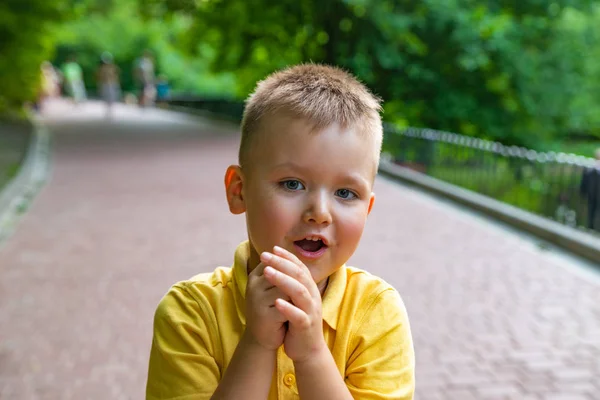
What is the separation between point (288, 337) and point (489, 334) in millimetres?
3790

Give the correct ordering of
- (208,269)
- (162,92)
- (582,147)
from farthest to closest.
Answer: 1. (162,92)
2. (582,147)
3. (208,269)

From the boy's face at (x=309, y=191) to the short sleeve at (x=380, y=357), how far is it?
17cm

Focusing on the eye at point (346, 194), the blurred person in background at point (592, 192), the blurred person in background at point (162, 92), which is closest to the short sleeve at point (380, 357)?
the eye at point (346, 194)

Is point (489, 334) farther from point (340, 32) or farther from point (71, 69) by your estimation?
point (71, 69)

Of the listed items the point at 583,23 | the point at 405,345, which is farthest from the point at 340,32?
the point at 405,345

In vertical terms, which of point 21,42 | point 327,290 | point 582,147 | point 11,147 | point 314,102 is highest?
point 21,42

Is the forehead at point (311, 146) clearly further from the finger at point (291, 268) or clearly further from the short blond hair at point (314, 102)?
the finger at point (291, 268)

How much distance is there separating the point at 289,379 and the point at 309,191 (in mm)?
393

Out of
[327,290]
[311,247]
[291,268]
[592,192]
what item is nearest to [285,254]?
[291,268]

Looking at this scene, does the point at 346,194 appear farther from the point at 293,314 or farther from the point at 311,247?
the point at 293,314

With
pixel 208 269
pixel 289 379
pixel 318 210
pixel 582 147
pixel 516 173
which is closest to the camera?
pixel 318 210

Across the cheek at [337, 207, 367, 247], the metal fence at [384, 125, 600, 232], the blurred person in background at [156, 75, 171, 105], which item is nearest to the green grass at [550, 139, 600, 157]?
the metal fence at [384, 125, 600, 232]

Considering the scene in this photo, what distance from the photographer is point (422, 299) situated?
5508 mm

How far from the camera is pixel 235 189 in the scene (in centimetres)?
153
